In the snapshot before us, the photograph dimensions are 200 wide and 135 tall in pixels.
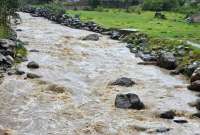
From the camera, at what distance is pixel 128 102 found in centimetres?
2208

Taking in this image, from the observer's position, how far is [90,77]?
1093 inches

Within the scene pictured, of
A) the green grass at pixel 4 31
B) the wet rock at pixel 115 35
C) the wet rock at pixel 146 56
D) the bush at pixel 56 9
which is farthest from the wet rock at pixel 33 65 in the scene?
the bush at pixel 56 9

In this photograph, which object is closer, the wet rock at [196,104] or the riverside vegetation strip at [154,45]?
the wet rock at [196,104]

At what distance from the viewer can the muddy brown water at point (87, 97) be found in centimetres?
1950

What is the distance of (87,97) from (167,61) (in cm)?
899

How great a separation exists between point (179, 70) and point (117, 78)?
4.43 m

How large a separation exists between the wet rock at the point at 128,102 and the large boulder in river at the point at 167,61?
911 cm

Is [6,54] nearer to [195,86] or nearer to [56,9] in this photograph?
[195,86]

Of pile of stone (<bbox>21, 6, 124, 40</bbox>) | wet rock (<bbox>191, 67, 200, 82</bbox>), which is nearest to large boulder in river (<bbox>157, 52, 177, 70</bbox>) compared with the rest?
wet rock (<bbox>191, 67, 200, 82</bbox>)

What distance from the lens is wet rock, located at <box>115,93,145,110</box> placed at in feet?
71.8

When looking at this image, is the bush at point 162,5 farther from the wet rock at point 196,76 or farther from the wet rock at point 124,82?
the wet rock at point 124,82

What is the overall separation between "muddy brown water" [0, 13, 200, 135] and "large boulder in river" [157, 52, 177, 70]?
23.1 inches

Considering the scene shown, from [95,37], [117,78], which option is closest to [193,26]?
[95,37]

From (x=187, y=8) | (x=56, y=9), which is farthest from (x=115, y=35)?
(x=187, y=8)
